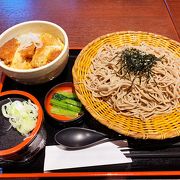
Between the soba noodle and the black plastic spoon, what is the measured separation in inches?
6.8

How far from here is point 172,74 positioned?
1421 millimetres

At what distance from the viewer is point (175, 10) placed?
6.61 ft

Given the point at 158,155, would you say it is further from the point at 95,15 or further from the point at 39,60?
the point at 95,15

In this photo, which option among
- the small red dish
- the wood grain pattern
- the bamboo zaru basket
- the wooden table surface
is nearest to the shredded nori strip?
the bamboo zaru basket

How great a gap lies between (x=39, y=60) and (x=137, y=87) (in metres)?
0.58

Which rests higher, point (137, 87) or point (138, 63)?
point (138, 63)


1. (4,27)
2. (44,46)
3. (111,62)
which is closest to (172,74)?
(111,62)

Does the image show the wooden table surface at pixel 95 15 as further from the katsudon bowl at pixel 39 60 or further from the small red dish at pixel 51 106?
the small red dish at pixel 51 106

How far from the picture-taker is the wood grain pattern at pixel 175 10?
1897 millimetres

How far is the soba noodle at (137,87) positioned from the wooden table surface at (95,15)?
416 millimetres

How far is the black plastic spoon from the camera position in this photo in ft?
3.99

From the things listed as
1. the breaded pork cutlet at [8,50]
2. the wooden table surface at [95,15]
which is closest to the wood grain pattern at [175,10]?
the wooden table surface at [95,15]

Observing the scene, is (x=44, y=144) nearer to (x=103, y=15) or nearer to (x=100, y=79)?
(x=100, y=79)

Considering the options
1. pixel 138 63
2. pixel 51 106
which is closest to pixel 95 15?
pixel 138 63
